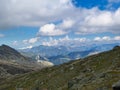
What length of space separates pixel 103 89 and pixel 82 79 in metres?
68.5

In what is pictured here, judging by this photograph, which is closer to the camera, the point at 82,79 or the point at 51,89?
A: the point at 82,79

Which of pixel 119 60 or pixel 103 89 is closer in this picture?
pixel 103 89

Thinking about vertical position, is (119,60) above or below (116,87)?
above

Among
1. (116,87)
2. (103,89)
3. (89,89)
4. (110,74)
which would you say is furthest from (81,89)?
(116,87)

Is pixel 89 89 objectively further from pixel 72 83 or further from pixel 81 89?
pixel 72 83

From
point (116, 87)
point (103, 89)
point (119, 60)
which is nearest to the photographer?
point (116, 87)

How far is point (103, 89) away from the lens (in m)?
90.3

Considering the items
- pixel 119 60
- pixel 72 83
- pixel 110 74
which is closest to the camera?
pixel 110 74

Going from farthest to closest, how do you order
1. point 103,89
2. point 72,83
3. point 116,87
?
point 72,83 → point 103,89 → point 116,87

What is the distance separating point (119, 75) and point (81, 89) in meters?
17.3

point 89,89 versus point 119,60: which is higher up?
point 119,60

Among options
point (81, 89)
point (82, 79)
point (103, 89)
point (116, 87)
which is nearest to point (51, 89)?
point (82, 79)

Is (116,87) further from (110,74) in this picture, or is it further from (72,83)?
(72,83)

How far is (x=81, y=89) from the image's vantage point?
4587 inches
